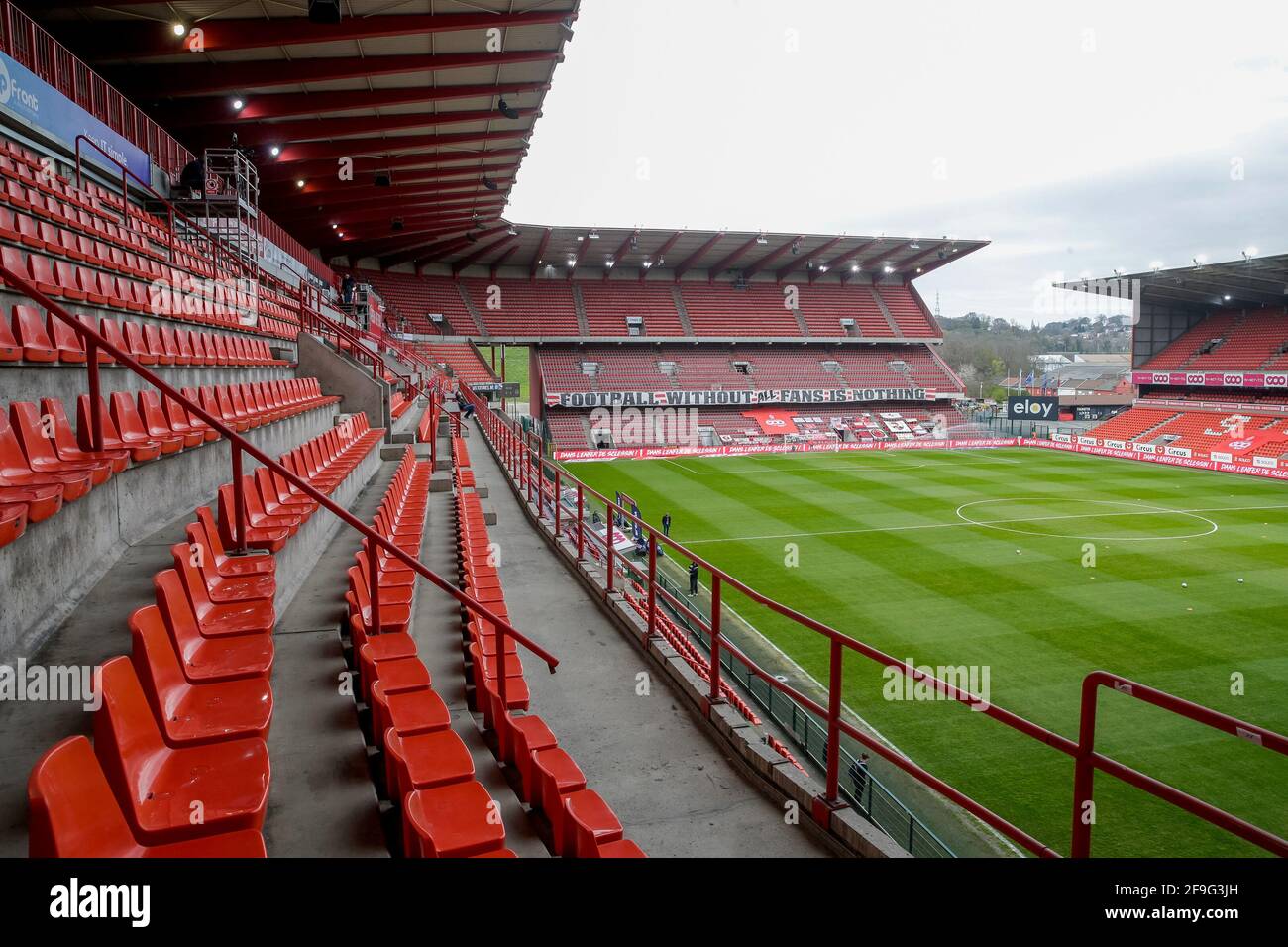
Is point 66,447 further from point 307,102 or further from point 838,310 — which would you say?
point 838,310

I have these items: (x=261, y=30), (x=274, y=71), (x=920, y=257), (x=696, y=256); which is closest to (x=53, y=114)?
(x=261, y=30)

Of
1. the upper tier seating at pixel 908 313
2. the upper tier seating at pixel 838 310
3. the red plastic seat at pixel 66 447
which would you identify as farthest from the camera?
the upper tier seating at pixel 908 313

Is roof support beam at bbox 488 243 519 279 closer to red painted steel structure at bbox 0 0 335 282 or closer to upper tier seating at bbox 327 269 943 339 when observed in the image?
upper tier seating at bbox 327 269 943 339

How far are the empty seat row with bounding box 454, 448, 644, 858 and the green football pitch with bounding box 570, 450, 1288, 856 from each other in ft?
19.6

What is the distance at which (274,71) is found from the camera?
15734 mm

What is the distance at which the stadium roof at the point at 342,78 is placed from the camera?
13.7 metres

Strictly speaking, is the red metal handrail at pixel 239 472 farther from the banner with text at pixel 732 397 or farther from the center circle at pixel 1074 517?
the banner with text at pixel 732 397

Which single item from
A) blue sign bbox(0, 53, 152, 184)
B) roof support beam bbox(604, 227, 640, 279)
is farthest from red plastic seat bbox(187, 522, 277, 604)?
roof support beam bbox(604, 227, 640, 279)

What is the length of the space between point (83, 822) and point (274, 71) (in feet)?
57.2

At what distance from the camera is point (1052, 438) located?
44156 millimetres

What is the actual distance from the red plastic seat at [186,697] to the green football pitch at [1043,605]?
24.9 feet

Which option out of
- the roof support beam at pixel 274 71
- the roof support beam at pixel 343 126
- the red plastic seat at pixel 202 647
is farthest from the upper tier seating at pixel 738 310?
the red plastic seat at pixel 202 647
